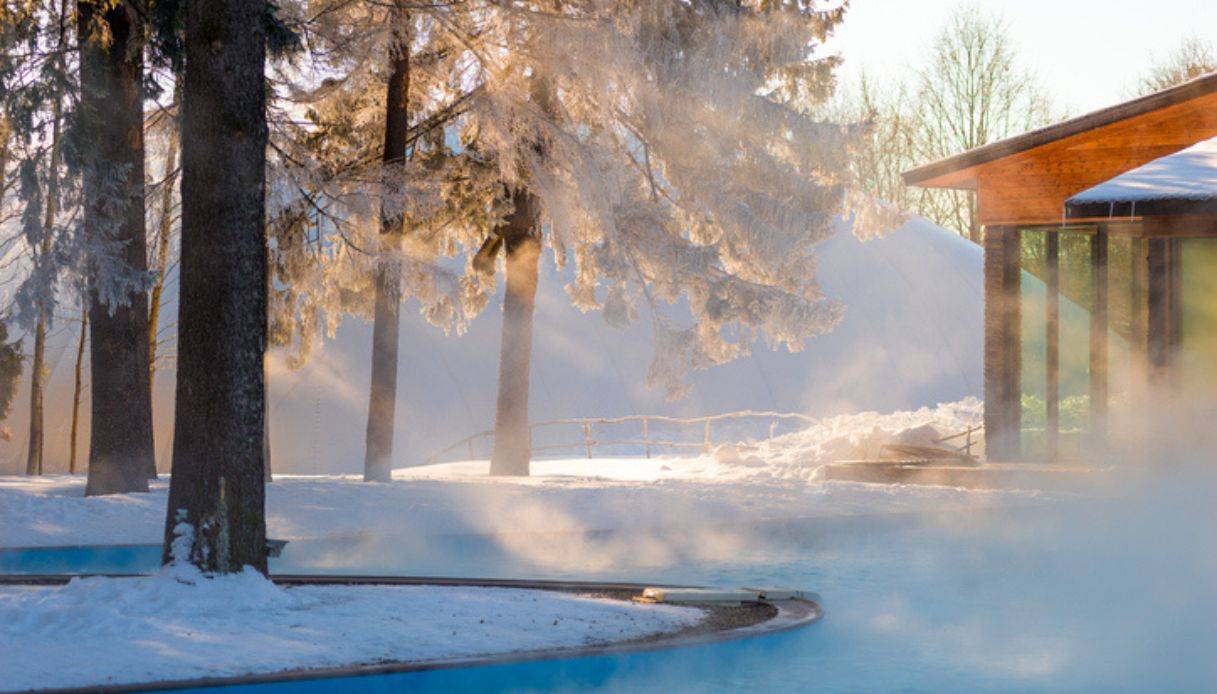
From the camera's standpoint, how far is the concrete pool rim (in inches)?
243

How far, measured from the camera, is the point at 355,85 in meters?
18.3

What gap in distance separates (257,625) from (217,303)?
1.84m

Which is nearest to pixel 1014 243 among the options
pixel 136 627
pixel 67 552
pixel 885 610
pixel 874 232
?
pixel 874 232

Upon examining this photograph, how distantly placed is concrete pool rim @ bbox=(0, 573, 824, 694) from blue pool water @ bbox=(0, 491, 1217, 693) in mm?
41

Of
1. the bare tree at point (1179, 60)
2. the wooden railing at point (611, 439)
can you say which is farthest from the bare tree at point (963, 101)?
the wooden railing at point (611, 439)

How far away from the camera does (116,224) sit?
14.2m

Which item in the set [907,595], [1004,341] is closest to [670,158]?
[1004,341]

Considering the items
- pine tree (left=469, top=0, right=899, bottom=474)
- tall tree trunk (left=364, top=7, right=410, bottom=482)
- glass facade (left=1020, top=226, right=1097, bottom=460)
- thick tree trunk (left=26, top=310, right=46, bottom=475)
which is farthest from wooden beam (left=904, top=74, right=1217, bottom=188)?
thick tree trunk (left=26, top=310, right=46, bottom=475)

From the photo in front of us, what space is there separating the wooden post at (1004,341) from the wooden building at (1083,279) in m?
0.01

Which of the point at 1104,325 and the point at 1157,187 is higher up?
the point at 1157,187

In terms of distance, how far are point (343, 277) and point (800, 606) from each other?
1141cm

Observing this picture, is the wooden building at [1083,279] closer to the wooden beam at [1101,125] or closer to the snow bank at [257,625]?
the wooden beam at [1101,125]

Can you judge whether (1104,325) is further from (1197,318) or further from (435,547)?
(435,547)

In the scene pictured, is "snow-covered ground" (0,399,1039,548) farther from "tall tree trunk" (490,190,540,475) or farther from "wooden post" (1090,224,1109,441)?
"tall tree trunk" (490,190,540,475)
